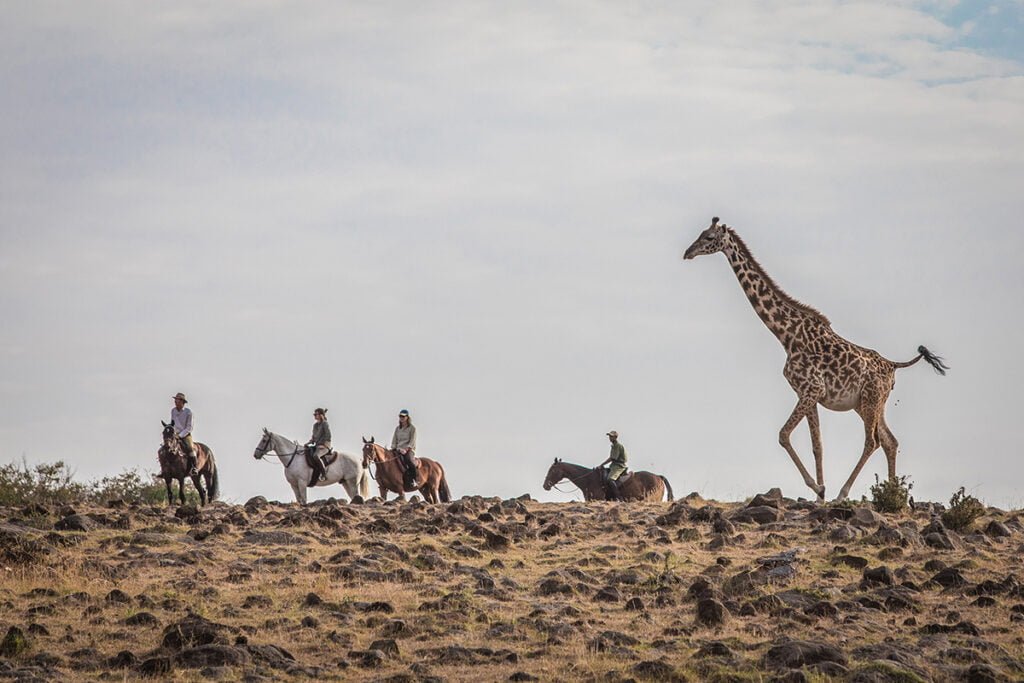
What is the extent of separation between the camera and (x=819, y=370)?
30.7 metres

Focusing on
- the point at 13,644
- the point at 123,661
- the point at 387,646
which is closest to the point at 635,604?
the point at 387,646

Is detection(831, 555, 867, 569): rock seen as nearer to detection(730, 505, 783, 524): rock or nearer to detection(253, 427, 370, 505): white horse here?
detection(730, 505, 783, 524): rock

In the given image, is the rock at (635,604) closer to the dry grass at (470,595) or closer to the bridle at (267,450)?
the dry grass at (470,595)

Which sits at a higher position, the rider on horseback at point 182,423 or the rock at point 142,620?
the rider on horseback at point 182,423

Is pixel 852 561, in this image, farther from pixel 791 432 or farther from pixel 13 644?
pixel 13 644

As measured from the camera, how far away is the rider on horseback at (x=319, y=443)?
3847 centimetres

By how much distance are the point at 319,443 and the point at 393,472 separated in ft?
6.97

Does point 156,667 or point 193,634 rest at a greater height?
point 193,634

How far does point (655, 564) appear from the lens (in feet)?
79.4

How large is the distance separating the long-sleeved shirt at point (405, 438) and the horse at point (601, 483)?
16.6ft

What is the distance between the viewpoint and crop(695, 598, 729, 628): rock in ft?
66.8

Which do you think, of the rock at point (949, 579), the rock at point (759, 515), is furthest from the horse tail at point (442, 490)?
the rock at point (949, 579)

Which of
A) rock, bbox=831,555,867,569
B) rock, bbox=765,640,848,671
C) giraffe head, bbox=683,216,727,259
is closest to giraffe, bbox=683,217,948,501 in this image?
giraffe head, bbox=683,216,727,259

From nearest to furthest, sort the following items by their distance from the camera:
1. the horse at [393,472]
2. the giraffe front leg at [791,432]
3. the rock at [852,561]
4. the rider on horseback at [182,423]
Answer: the rock at [852,561] → the giraffe front leg at [791,432] → the rider on horseback at [182,423] → the horse at [393,472]
